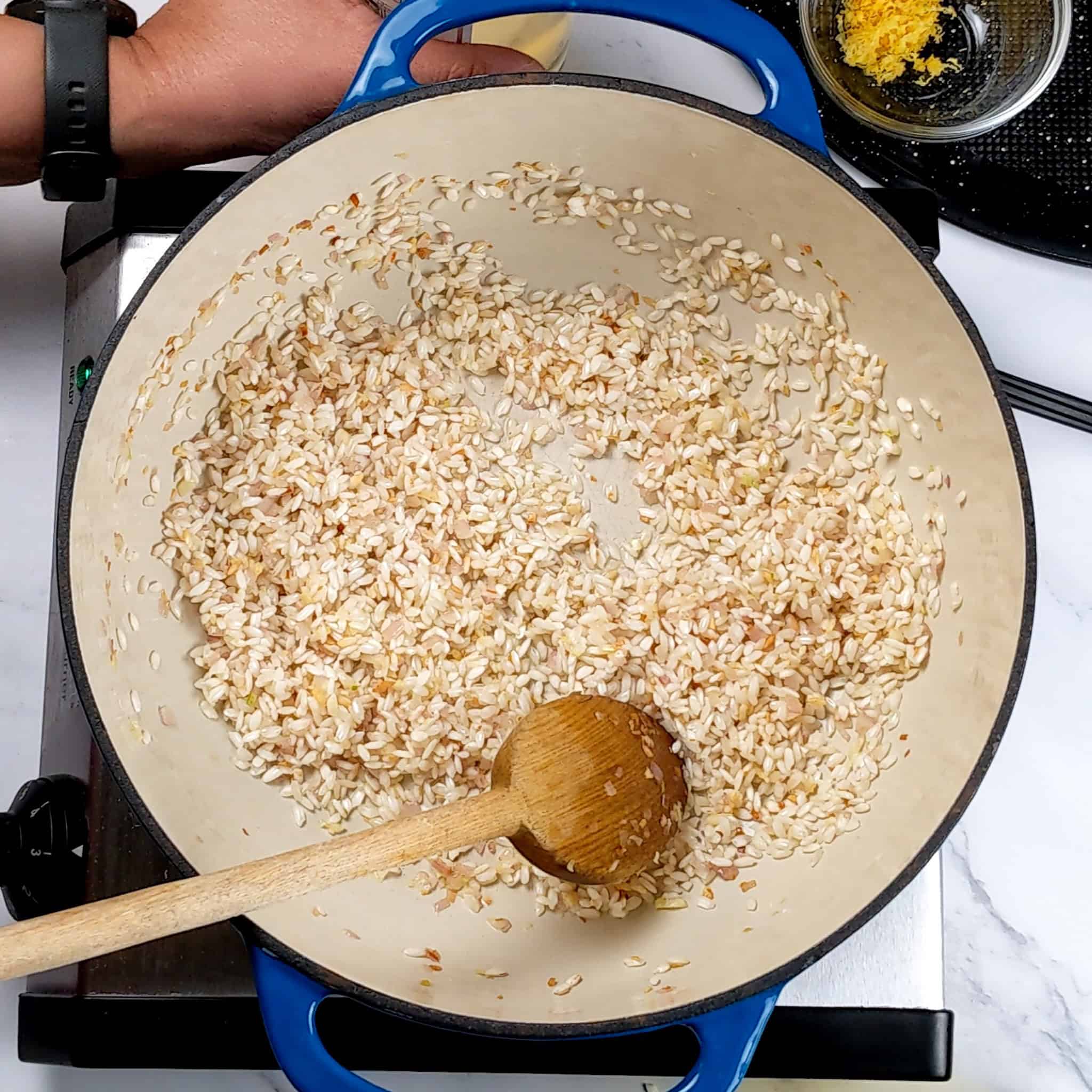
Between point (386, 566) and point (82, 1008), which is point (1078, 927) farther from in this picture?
point (82, 1008)

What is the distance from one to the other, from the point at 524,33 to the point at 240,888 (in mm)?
728

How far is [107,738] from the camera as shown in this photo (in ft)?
2.27

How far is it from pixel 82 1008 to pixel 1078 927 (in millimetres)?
878

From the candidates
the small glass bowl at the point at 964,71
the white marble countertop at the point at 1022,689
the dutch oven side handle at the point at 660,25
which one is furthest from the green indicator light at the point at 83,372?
the small glass bowl at the point at 964,71

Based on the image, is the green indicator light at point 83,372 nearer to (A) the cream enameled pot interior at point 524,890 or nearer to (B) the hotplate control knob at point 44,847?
(A) the cream enameled pot interior at point 524,890

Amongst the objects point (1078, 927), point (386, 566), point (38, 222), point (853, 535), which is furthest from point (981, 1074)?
point (38, 222)

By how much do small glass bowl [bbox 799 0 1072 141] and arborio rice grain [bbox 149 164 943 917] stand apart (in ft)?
0.85

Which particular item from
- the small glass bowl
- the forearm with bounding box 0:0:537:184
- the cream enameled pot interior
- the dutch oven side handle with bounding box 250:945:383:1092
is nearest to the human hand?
the forearm with bounding box 0:0:537:184

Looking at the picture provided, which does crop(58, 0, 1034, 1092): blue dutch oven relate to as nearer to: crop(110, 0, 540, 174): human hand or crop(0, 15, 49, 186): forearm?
crop(110, 0, 540, 174): human hand

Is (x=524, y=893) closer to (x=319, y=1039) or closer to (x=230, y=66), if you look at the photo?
(x=319, y=1039)

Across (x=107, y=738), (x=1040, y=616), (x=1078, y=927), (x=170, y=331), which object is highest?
(x=170, y=331)

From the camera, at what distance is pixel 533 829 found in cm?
73

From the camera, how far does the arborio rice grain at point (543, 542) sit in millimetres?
852

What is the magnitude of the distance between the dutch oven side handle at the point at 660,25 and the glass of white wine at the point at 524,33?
6.5 inches
